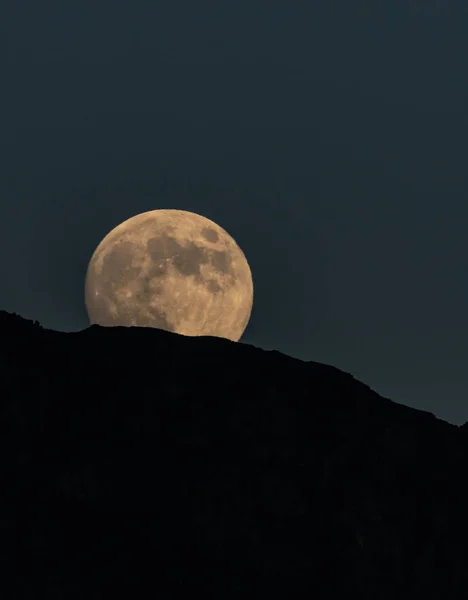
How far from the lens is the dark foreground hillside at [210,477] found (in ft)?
81.7

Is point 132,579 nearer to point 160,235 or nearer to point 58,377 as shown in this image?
point 58,377

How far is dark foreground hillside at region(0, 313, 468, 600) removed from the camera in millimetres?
24906

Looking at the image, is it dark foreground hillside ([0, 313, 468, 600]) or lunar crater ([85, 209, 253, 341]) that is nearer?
dark foreground hillside ([0, 313, 468, 600])

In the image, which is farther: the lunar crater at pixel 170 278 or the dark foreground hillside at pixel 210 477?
the lunar crater at pixel 170 278

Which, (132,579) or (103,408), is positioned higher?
(103,408)

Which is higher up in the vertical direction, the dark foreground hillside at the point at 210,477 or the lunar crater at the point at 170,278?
the lunar crater at the point at 170,278

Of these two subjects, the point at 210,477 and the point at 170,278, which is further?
the point at 170,278

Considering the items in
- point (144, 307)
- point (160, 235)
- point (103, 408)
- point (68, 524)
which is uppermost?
point (160, 235)

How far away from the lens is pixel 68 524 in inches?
986

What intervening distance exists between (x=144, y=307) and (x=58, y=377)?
14542 millimetres

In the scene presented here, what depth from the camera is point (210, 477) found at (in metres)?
27.2

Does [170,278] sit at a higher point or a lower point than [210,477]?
higher

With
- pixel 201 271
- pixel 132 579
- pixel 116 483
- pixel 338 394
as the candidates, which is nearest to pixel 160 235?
pixel 201 271

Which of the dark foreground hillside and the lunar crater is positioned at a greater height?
the lunar crater
